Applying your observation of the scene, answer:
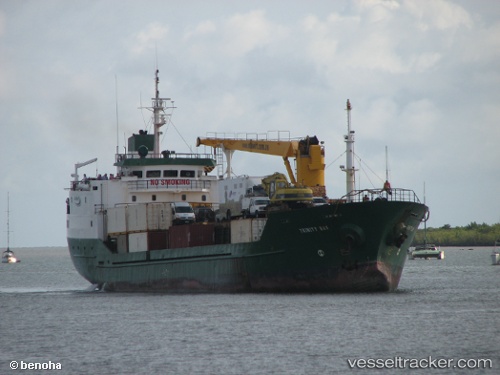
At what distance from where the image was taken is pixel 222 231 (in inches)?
2395

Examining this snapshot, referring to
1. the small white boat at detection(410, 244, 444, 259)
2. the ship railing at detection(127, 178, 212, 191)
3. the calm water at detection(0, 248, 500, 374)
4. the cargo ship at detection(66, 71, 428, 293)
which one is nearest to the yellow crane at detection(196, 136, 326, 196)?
the cargo ship at detection(66, 71, 428, 293)

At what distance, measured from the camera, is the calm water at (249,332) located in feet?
120

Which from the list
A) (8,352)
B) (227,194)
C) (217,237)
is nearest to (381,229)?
(217,237)

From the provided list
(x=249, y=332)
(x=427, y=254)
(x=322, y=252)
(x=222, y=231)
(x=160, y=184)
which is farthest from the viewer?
(x=427, y=254)

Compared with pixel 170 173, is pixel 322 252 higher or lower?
lower

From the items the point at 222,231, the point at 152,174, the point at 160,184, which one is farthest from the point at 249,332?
the point at 152,174

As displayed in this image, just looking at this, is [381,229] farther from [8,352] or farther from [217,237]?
[8,352]

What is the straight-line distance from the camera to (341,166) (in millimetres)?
74000

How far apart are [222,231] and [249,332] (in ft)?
60.0

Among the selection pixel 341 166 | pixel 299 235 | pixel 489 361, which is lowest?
pixel 489 361

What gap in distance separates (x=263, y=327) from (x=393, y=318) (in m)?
6.02

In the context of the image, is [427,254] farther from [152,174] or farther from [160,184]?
[160,184]

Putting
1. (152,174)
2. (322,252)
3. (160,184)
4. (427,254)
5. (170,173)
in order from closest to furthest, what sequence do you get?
(322,252) < (160,184) < (170,173) < (152,174) < (427,254)

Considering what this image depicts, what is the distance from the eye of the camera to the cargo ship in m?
53.5
